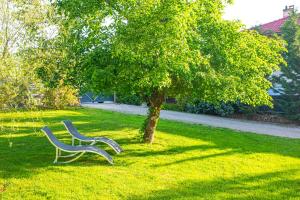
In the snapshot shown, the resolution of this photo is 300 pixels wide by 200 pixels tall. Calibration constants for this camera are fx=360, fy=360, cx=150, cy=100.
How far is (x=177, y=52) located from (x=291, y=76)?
1470 cm

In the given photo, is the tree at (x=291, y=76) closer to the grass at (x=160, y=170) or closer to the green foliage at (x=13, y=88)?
the grass at (x=160, y=170)

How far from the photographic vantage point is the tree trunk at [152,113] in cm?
1317

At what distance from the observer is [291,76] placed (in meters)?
22.1

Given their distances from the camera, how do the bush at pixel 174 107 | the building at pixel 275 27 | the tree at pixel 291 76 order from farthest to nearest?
the bush at pixel 174 107 → the building at pixel 275 27 → the tree at pixel 291 76

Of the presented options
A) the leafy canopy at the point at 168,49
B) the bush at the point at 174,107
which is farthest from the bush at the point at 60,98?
the leafy canopy at the point at 168,49

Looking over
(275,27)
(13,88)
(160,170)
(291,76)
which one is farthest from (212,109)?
(13,88)

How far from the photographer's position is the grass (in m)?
8.00

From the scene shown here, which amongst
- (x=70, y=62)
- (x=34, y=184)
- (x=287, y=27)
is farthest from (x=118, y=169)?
(x=287, y=27)

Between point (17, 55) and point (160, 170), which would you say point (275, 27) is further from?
point (17, 55)

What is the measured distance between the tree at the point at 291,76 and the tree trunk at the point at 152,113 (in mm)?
11921

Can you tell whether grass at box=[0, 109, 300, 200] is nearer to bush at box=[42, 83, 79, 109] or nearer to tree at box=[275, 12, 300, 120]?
tree at box=[275, 12, 300, 120]

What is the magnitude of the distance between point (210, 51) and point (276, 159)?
163 inches

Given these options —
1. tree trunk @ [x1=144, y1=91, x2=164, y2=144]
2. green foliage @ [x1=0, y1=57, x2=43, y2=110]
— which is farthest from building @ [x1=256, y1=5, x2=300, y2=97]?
green foliage @ [x1=0, y1=57, x2=43, y2=110]

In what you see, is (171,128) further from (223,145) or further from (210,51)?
(210,51)
